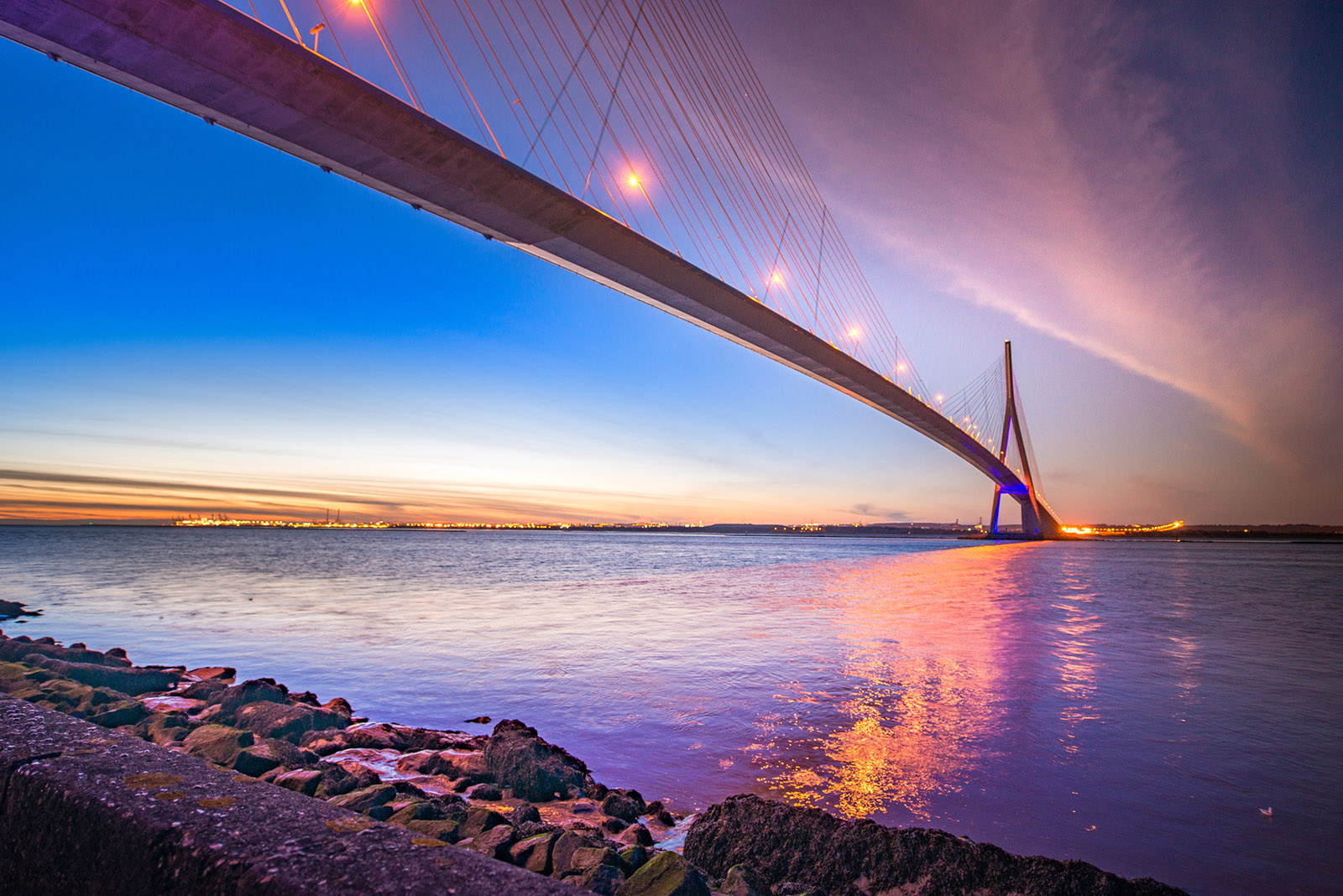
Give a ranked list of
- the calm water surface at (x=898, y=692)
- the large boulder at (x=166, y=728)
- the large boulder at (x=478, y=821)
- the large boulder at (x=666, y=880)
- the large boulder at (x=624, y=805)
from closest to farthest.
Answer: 1. the large boulder at (x=666, y=880)
2. the large boulder at (x=478, y=821)
3. the large boulder at (x=624, y=805)
4. the calm water surface at (x=898, y=692)
5. the large boulder at (x=166, y=728)

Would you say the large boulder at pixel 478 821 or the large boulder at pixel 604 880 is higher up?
the large boulder at pixel 604 880

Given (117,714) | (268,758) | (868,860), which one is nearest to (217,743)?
(268,758)

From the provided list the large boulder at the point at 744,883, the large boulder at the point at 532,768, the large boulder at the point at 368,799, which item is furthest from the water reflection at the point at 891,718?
the large boulder at the point at 368,799

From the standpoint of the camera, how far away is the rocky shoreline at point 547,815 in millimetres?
2463

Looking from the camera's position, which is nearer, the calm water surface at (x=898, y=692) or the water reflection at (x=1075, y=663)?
the calm water surface at (x=898, y=692)

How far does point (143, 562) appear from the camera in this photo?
28.8 metres

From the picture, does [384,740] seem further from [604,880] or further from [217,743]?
[604,880]

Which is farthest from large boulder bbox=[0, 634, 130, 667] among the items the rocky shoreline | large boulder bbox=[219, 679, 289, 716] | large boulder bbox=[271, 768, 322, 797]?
large boulder bbox=[271, 768, 322, 797]

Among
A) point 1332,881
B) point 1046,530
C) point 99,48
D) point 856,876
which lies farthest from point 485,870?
point 1046,530

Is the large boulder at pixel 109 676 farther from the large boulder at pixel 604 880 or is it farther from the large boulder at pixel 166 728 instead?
the large boulder at pixel 604 880

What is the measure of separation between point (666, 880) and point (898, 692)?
5.01 meters

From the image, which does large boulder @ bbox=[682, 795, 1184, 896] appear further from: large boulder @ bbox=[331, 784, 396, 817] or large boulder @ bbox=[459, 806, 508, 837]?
large boulder @ bbox=[331, 784, 396, 817]

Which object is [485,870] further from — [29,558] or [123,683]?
[29,558]

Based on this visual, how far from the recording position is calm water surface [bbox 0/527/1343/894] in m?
3.54
